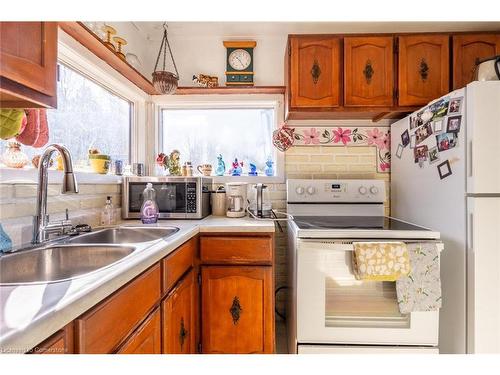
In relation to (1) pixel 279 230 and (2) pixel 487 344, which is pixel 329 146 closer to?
(1) pixel 279 230

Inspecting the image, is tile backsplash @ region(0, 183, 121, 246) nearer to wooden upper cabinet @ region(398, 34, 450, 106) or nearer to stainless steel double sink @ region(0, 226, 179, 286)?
stainless steel double sink @ region(0, 226, 179, 286)

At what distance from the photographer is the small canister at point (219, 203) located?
215 centimetres

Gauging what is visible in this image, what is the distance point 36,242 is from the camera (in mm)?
1111

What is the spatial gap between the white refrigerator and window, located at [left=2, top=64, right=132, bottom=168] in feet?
6.95

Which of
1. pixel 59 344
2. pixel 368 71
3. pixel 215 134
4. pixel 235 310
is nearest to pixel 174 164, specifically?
pixel 215 134

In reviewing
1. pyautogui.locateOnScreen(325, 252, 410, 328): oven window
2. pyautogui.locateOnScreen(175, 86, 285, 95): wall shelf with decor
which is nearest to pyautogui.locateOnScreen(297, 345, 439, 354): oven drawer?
pyautogui.locateOnScreen(325, 252, 410, 328): oven window

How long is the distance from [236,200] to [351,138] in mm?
1119

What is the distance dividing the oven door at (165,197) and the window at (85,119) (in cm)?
36

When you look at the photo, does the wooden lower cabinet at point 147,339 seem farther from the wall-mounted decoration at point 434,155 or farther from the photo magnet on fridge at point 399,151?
the photo magnet on fridge at point 399,151

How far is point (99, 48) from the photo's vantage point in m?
1.49

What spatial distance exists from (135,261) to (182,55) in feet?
6.63

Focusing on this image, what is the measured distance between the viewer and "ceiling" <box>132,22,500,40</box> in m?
2.19

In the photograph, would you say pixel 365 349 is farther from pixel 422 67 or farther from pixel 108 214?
pixel 422 67
